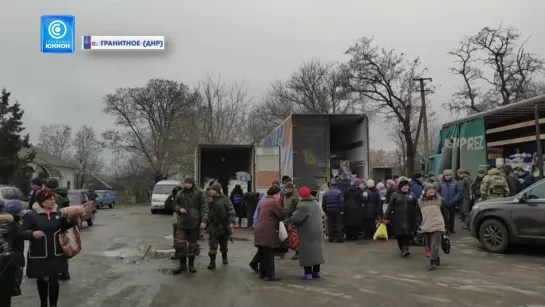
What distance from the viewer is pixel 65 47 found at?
1230 centimetres

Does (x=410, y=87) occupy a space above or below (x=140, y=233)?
above

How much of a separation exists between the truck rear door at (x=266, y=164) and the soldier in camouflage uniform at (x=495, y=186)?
23.7 feet

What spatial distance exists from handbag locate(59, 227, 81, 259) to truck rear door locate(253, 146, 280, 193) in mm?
11419

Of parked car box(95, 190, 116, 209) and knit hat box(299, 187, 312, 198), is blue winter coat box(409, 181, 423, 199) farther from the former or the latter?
parked car box(95, 190, 116, 209)

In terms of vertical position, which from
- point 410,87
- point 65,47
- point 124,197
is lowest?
point 124,197

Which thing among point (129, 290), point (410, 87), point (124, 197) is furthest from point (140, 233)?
point (124, 197)

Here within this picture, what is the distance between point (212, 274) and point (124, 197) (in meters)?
55.8

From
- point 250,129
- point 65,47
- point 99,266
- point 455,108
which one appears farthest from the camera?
point 250,129

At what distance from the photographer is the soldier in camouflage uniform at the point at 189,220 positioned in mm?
8766

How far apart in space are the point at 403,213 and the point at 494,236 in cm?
220

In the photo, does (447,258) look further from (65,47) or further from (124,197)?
(124,197)

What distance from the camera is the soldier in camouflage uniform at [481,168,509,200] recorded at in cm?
1211

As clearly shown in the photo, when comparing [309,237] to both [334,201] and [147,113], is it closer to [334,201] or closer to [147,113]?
[334,201]

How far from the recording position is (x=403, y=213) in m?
10.3
